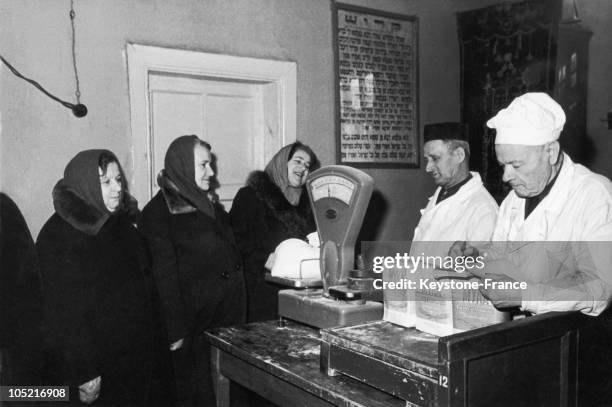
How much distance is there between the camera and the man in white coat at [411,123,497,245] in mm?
2572

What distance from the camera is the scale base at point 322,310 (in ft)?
5.88

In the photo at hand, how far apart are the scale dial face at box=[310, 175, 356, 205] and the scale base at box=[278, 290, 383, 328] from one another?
0.33 metres

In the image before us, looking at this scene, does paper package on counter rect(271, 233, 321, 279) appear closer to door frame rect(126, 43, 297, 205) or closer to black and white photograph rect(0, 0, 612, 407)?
black and white photograph rect(0, 0, 612, 407)

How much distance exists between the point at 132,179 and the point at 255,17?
4.26ft

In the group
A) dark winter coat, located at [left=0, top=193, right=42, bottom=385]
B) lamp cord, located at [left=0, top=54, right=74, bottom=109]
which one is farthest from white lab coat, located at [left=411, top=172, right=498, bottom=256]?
lamp cord, located at [left=0, top=54, right=74, bottom=109]

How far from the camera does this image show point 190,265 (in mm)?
2703

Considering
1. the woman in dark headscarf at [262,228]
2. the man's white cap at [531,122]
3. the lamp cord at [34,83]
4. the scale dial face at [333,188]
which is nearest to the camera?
the man's white cap at [531,122]

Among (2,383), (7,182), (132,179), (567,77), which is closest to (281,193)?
(132,179)

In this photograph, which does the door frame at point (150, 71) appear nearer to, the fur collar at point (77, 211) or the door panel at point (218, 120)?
the door panel at point (218, 120)

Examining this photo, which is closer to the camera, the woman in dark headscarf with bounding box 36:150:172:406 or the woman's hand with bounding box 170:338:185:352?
the woman in dark headscarf with bounding box 36:150:172:406

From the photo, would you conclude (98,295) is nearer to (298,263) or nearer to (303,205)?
(298,263)

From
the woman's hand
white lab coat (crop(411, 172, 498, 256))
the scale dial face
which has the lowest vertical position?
the woman's hand

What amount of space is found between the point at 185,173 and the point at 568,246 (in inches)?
67.9

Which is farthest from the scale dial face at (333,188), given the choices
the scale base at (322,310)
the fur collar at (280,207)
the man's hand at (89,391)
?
the man's hand at (89,391)
